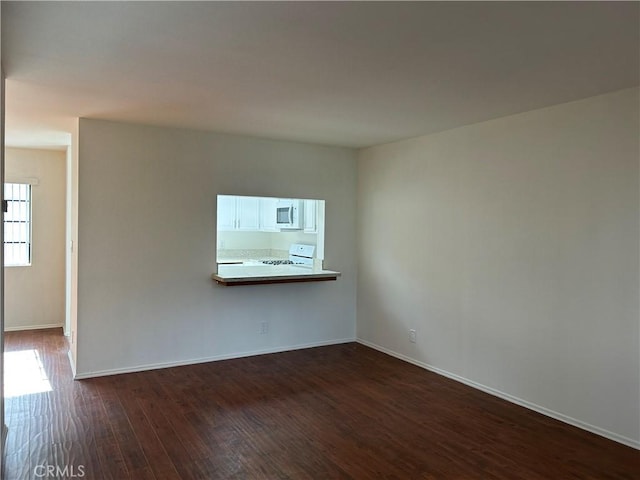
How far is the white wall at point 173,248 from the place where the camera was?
419cm

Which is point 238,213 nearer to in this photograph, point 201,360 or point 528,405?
point 201,360

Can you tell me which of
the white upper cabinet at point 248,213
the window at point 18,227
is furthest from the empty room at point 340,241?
the white upper cabinet at point 248,213

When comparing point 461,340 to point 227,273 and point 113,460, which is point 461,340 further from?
point 113,460

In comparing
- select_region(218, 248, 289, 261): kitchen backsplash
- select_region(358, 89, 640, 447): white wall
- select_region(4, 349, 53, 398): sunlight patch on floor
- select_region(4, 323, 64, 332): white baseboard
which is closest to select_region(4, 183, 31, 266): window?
select_region(4, 323, 64, 332): white baseboard

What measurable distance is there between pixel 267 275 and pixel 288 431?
6.22ft

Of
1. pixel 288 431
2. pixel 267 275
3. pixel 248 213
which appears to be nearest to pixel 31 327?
pixel 248 213

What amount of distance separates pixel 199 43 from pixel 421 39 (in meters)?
1.09

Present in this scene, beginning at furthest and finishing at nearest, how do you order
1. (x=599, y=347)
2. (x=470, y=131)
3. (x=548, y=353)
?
(x=470, y=131)
(x=548, y=353)
(x=599, y=347)

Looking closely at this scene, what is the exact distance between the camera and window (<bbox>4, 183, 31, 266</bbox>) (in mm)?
6056

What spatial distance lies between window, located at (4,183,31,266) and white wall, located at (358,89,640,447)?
466 cm

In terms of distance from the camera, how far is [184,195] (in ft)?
15.0

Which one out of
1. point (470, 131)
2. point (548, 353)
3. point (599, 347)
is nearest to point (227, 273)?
point (470, 131)
